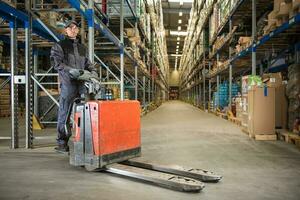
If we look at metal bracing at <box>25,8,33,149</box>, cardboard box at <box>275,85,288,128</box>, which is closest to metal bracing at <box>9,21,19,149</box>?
metal bracing at <box>25,8,33,149</box>

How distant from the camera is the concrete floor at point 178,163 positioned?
263 cm

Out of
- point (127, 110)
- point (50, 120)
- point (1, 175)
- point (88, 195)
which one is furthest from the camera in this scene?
point (50, 120)

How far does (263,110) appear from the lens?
18.8 feet

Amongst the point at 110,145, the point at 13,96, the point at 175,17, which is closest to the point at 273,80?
the point at 110,145

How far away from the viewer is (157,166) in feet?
10.9

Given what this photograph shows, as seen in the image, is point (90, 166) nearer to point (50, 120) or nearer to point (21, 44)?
point (50, 120)

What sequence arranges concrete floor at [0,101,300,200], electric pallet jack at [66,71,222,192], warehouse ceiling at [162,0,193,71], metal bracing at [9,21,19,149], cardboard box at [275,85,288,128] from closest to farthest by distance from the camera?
concrete floor at [0,101,300,200] → electric pallet jack at [66,71,222,192] → metal bracing at [9,21,19,149] → cardboard box at [275,85,288,128] → warehouse ceiling at [162,0,193,71]

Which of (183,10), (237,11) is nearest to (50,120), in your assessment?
(237,11)

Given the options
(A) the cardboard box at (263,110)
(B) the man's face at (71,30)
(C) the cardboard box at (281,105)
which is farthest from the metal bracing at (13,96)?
(C) the cardboard box at (281,105)

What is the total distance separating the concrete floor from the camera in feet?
8.64

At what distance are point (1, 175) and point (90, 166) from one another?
0.83 m

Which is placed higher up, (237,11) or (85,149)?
(237,11)

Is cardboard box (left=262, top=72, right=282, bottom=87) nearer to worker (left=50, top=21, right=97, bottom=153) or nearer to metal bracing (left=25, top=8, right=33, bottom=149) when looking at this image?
worker (left=50, top=21, right=97, bottom=153)

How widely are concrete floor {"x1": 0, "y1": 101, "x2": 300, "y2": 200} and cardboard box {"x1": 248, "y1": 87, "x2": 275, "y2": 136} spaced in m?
0.47
